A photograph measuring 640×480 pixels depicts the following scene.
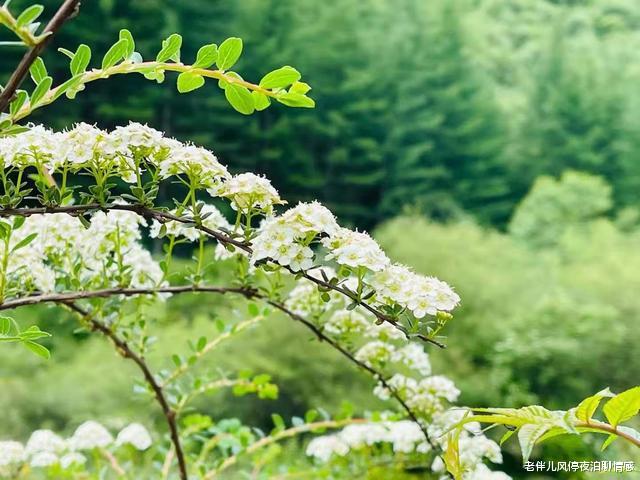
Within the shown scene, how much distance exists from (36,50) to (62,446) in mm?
948

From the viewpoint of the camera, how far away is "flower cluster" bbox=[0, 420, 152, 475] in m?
1.21

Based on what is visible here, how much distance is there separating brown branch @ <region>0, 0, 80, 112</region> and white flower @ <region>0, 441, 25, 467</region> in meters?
0.85

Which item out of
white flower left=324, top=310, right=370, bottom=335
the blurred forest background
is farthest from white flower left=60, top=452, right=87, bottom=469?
the blurred forest background

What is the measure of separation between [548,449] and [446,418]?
3391 millimetres

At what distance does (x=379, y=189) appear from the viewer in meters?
11.6

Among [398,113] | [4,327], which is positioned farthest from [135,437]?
[398,113]

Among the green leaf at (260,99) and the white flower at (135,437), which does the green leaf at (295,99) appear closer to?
the green leaf at (260,99)

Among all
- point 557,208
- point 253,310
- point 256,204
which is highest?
point 557,208

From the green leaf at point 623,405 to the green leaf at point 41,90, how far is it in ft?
1.24

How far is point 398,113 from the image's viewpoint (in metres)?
11.8

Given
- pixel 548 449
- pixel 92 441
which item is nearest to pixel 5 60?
pixel 548 449

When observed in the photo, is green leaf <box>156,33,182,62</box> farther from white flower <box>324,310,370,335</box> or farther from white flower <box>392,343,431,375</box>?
white flower <box>392,343,431,375</box>

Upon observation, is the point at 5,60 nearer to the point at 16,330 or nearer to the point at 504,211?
the point at 504,211

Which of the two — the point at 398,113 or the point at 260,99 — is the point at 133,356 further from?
the point at 398,113
